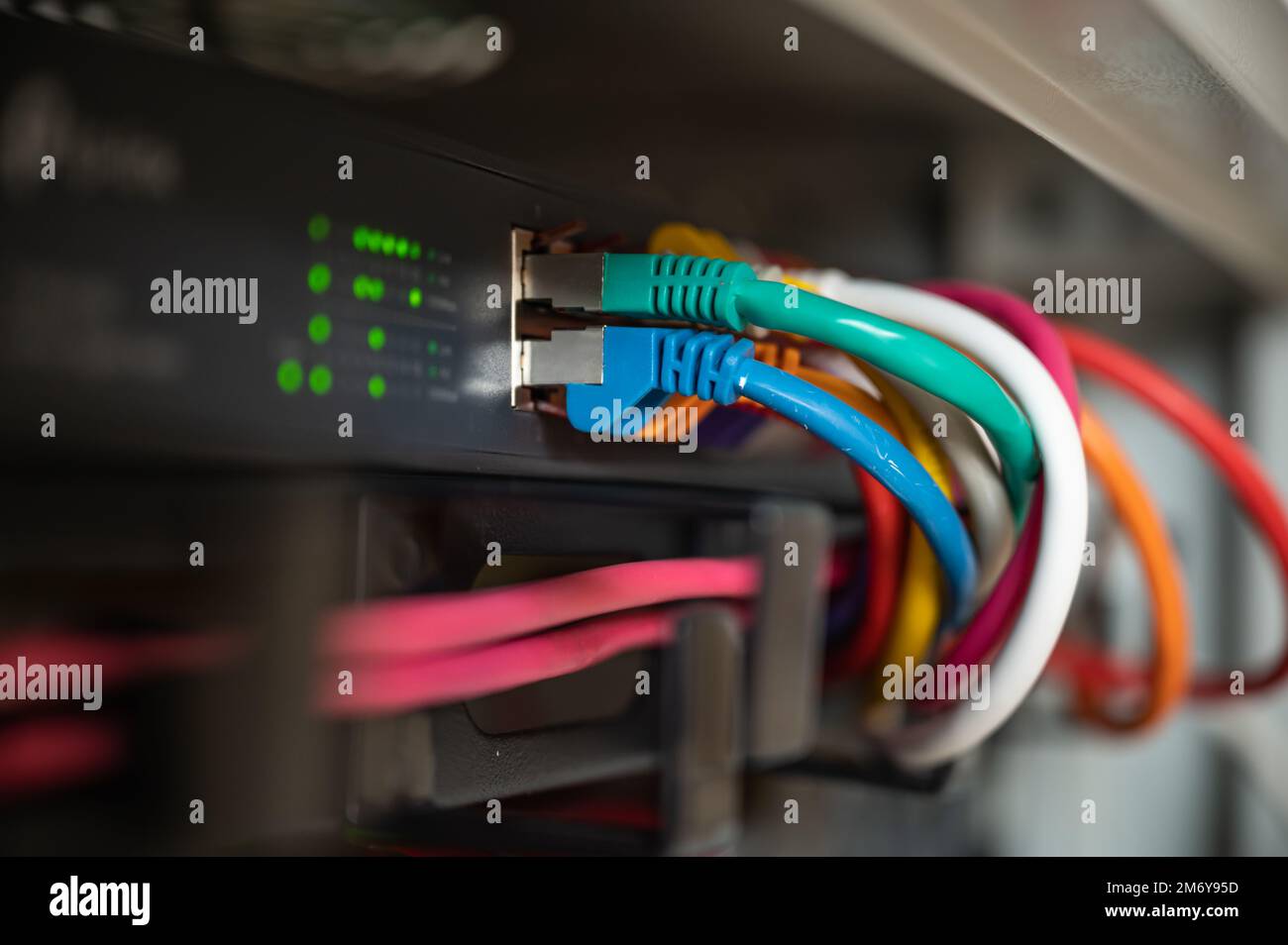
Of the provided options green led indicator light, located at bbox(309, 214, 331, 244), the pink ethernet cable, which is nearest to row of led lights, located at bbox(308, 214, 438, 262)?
green led indicator light, located at bbox(309, 214, 331, 244)

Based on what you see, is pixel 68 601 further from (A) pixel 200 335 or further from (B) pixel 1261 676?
(B) pixel 1261 676

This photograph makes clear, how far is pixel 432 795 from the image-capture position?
1.26 feet

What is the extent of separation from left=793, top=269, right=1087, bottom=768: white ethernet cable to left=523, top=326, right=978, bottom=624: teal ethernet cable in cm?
4

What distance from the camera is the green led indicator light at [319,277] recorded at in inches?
12.2

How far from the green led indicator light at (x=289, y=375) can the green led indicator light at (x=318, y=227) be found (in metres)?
0.04

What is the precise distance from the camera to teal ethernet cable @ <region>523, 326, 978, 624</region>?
1.17 ft

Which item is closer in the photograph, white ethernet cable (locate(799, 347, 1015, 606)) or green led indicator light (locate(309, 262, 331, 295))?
green led indicator light (locate(309, 262, 331, 295))

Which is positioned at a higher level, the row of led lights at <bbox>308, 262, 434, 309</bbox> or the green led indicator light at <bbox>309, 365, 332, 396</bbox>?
the row of led lights at <bbox>308, 262, 434, 309</bbox>

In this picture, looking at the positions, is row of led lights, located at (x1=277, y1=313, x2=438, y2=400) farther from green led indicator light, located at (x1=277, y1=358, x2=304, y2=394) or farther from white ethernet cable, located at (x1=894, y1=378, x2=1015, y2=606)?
white ethernet cable, located at (x1=894, y1=378, x2=1015, y2=606)

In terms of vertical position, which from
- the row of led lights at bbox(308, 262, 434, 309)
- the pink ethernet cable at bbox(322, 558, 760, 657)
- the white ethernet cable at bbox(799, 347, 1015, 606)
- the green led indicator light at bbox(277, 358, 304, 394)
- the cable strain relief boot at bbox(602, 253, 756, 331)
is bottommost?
the pink ethernet cable at bbox(322, 558, 760, 657)

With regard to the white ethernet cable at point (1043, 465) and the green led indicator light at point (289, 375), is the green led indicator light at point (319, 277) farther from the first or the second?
the white ethernet cable at point (1043, 465)
